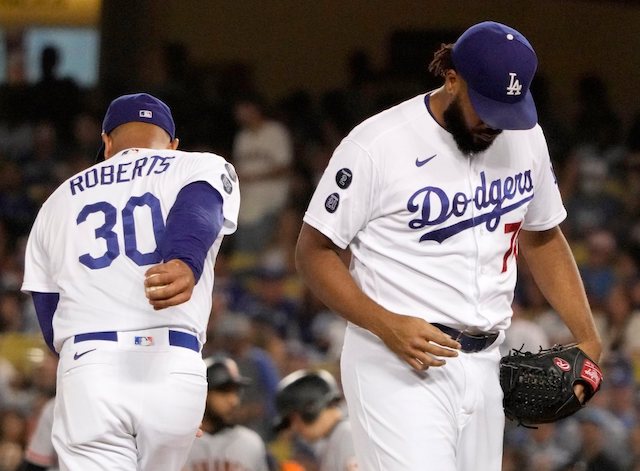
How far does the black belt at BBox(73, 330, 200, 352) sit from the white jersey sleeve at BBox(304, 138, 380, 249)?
1.53 ft

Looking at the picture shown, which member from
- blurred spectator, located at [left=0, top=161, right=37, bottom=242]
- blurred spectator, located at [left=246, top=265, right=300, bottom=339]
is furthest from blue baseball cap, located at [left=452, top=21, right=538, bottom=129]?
blurred spectator, located at [left=0, top=161, right=37, bottom=242]

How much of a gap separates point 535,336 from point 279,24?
23.1ft

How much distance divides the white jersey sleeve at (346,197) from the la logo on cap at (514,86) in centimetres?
43

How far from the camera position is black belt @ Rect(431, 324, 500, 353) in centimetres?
371

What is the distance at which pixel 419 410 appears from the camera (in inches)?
144

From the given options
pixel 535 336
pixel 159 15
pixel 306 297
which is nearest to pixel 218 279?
pixel 306 297

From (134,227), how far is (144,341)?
32 centimetres

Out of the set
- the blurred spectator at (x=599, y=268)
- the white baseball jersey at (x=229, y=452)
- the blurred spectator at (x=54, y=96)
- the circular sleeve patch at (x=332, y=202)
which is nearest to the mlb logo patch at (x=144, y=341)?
the circular sleeve patch at (x=332, y=202)

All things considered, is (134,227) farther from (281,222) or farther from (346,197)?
(281,222)

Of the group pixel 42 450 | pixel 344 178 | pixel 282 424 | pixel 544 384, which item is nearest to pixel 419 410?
pixel 544 384

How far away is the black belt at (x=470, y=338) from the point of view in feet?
12.2

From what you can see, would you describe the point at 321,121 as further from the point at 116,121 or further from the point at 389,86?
the point at 116,121

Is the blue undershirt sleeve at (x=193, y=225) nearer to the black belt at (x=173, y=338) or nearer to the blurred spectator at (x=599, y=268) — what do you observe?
the black belt at (x=173, y=338)

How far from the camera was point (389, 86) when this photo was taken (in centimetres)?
1336
